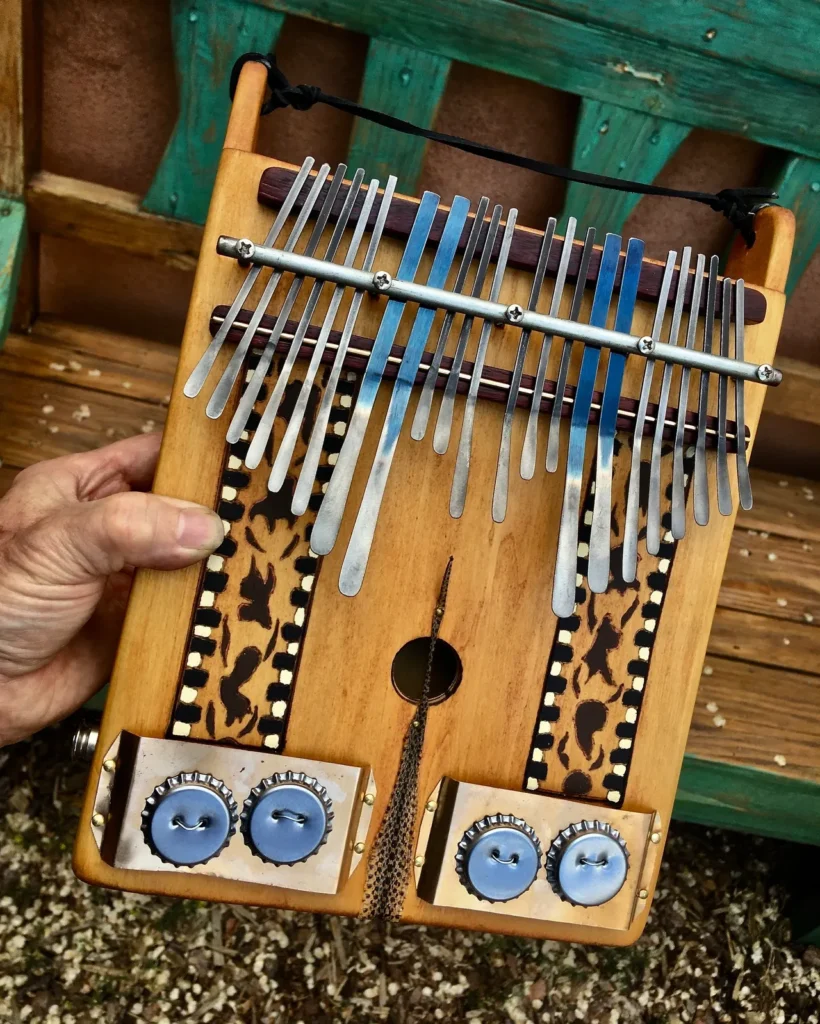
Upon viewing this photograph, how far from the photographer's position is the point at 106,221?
1146mm

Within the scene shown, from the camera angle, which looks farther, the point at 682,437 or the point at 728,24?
the point at 728,24

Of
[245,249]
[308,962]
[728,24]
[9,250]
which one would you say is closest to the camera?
[245,249]

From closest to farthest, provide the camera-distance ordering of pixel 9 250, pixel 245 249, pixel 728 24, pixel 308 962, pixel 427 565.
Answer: pixel 245 249, pixel 427 565, pixel 728 24, pixel 9 250, pixel 308 962

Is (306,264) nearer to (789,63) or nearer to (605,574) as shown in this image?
(605,574)

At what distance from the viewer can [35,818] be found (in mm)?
1372

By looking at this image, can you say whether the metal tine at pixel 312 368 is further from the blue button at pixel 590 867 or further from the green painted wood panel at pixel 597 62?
the blue button at pixel 590 867

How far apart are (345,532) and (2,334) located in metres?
0.67

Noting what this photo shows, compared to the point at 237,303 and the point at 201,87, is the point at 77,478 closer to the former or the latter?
the point at 237,303

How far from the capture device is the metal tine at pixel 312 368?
0.70 metres

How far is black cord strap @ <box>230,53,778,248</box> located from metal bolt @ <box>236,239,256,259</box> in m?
0.25

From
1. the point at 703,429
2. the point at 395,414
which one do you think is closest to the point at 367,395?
the point at 395,414

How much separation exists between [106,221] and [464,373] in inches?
29.4

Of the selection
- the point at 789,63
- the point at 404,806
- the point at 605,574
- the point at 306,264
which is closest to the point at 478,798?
the point at 404,806

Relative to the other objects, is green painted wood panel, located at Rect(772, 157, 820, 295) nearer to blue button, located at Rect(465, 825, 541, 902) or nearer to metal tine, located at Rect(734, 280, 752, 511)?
metal tine, located at Rect(734, 280, 752, 511)
